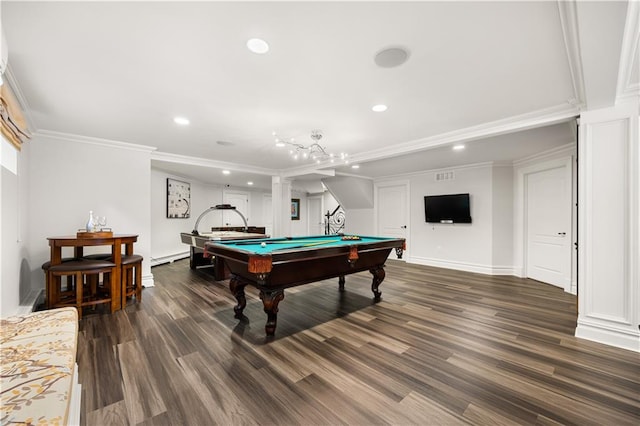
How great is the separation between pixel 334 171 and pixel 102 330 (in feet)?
16.4

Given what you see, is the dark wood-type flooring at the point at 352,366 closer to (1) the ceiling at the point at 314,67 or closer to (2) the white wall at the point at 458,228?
(2) the white wall at the point at 458,228

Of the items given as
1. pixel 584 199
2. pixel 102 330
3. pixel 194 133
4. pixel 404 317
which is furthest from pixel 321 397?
pixel 194 133

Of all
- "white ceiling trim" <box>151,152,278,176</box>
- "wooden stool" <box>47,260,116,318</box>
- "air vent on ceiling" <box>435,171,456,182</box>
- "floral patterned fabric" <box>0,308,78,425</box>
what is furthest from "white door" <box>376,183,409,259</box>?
"floral patterned fabric" <box>0,308,78,425</box>

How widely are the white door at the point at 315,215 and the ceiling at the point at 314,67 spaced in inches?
290

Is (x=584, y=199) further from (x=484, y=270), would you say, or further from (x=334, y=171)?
(x=334, y=171)

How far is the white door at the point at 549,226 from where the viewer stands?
436 centimetres

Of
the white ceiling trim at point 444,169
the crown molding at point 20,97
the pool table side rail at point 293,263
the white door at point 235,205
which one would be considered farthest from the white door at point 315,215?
the crown molding at point 20,97

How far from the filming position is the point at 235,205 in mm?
8969

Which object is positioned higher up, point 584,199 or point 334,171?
point 334,171

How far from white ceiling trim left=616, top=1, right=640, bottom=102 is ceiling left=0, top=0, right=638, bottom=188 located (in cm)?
2

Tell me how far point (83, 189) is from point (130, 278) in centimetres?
156

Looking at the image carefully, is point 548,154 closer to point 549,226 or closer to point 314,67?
point 549,226

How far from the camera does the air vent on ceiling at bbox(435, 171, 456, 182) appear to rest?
596cm

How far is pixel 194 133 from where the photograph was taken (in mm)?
3703
